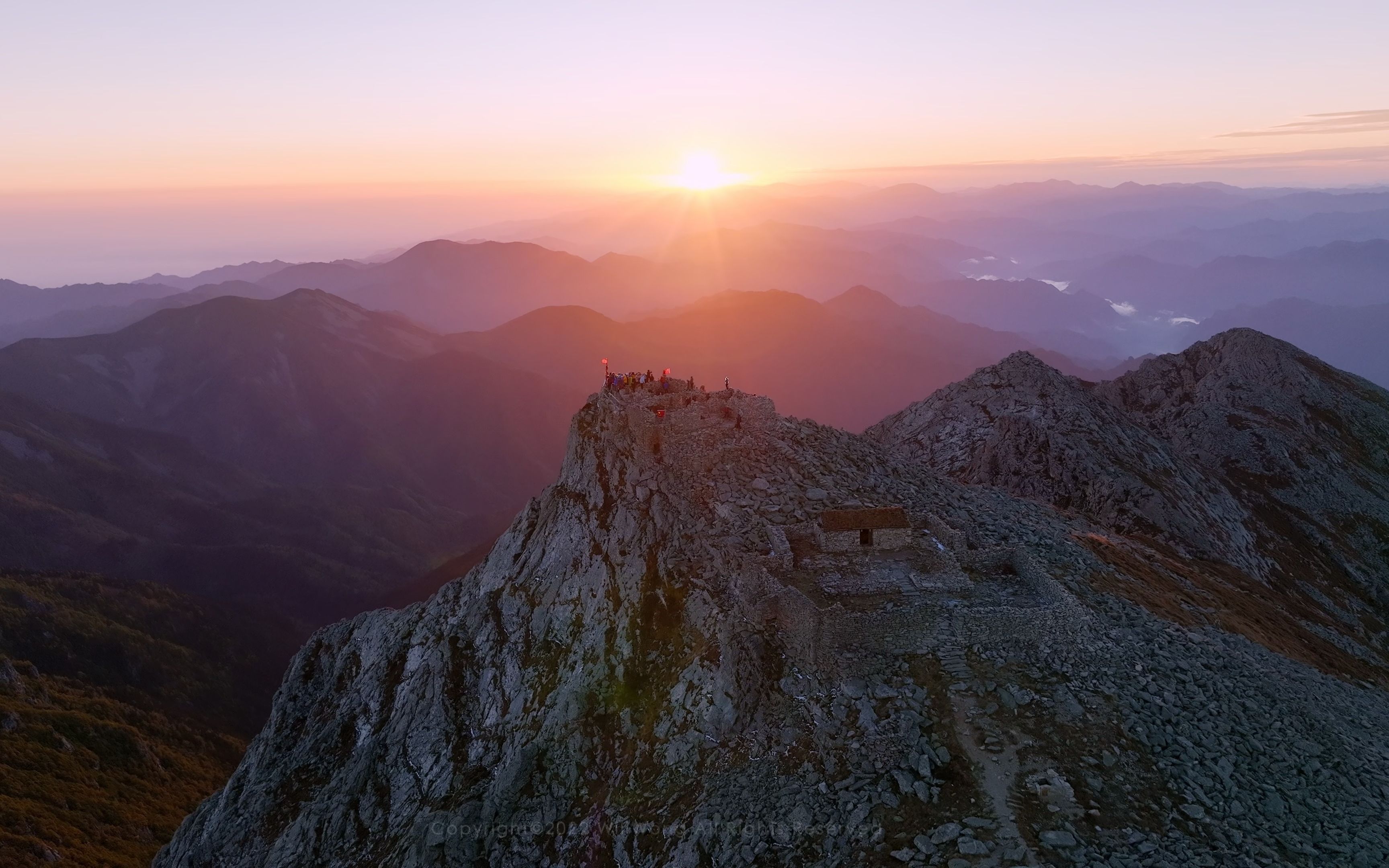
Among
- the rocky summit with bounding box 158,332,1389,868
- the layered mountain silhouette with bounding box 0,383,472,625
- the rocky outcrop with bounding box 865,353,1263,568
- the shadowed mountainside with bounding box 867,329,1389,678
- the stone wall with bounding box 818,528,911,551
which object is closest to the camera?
the rocky summit with bounding box 158,332,1389,868

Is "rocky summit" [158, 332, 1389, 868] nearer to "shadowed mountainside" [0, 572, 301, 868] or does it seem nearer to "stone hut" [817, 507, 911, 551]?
"stone hut" [817, 507, 911, 551]

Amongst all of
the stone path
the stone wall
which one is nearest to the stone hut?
the stone wall

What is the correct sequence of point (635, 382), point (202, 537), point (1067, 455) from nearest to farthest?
1. point (635, 382)
2. point (1067, 455)
3. point (202, 537)

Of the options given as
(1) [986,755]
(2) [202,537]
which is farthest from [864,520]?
(2) [202,537]

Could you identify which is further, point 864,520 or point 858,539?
point 864,520

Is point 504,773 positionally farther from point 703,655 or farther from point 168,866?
point 168,866

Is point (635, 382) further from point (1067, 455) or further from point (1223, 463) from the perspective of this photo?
point (1223, 463)

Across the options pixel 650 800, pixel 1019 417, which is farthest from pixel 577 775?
pixel 1019 417

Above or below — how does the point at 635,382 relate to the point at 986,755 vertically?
above
